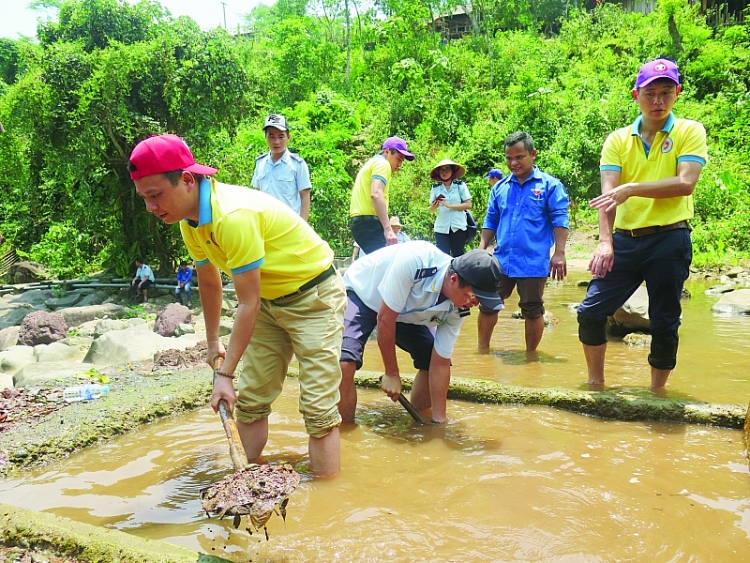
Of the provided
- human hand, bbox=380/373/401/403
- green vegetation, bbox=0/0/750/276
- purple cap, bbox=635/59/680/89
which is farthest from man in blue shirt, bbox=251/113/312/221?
green vegetation, bbox=0/0/750/276

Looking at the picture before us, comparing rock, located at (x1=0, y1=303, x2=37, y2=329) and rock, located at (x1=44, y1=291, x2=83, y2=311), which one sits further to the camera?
rock, located at (x1=44, y1=291, x2=83, y2=311)

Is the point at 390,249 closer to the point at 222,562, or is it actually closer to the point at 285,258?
the point at 285,258

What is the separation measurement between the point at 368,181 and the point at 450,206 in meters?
1.69

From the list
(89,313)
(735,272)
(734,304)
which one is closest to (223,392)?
(734,304)

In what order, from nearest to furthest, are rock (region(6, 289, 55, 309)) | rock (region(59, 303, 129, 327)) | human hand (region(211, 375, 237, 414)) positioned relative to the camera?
human hand (region(211, 375, 237, 414)) → rock (region(59, 303, 129, 327)) → rock (region(6, 289, 55, 309))

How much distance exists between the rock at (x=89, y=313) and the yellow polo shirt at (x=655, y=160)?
27.8 feet

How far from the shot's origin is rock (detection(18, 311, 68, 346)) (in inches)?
331

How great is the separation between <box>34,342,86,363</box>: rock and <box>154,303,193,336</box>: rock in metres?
0.99

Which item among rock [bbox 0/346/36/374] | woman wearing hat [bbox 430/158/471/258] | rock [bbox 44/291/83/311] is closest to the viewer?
rock [bbox 0/346/36/374]

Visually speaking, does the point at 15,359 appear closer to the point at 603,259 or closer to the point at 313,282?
the point at 313,282

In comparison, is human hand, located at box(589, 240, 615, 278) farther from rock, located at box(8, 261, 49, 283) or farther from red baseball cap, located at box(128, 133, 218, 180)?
rock, located at box(8, 261, 49, 283)

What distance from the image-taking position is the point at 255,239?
2.69m

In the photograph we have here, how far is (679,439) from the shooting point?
3.57 m

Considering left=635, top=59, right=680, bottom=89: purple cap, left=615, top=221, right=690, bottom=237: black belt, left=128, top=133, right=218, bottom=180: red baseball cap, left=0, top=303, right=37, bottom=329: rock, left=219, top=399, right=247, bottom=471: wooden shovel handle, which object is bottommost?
left=0, top=303, right=37, bottom=329: rock
